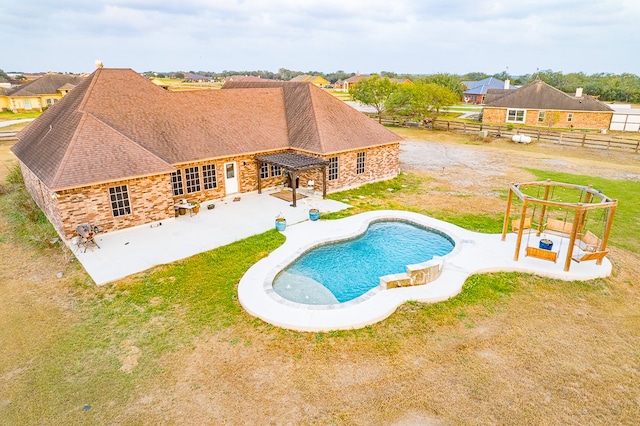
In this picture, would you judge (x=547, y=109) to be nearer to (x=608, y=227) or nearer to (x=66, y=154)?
(x=608, y=227)

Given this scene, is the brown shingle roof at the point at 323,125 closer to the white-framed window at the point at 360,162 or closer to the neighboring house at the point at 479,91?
the white-framed window at the point at 360,162

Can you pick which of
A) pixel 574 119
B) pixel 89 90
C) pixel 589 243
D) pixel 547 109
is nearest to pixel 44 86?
pixel 89 90

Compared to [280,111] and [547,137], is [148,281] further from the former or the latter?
[547,137]

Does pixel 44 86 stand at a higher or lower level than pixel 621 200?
higher

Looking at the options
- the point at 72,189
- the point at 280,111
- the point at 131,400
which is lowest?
the point at 131,400

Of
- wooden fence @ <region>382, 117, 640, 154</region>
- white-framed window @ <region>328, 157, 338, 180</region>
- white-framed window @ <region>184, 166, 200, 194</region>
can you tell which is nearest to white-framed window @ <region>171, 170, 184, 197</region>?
white-framed window @ <region>184, 166, 200, 194</region>

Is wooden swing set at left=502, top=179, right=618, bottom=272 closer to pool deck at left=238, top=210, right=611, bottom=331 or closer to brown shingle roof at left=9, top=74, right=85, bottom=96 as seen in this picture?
pool deck at left=238, top=210, right=611, bottom=331

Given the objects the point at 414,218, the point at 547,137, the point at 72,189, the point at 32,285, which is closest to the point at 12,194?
the point at 72,189
